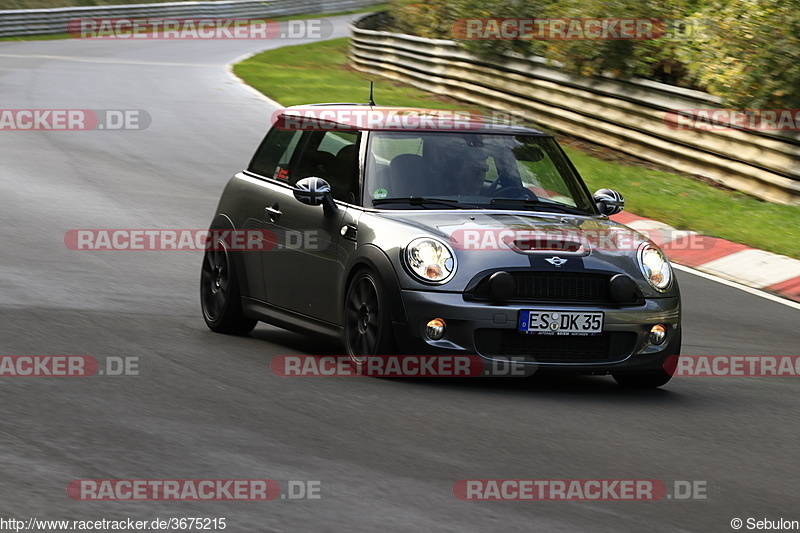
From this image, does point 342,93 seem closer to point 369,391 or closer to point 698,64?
point 698,64

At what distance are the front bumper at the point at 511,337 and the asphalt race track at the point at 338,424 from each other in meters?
0.21

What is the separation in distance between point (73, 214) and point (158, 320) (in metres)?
4.86

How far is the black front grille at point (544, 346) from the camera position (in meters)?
7.13

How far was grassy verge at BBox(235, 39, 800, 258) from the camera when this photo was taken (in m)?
14.2

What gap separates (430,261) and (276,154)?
2.23 meters

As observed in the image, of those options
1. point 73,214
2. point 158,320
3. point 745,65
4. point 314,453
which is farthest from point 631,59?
point 314,453

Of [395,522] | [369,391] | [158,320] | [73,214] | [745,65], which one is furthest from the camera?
[745,65]

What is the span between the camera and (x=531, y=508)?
504 centimetres

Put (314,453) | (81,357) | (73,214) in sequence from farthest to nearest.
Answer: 1. (73,214)
2. (81,357)
3. (314,453)
